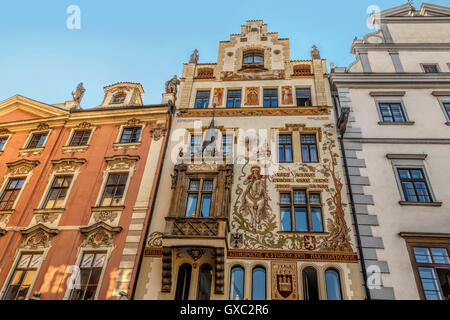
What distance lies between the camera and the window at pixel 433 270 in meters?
11.4

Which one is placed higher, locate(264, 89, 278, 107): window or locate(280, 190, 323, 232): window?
locate(264, 89, 278, 107): window

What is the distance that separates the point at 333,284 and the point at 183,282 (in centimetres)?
567

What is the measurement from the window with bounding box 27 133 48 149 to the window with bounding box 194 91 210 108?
9.03 meters

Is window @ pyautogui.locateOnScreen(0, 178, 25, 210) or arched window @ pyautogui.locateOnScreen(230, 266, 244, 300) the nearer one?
arched window @ pyautogui.locateOnScreen(230, 266, 244, 300)

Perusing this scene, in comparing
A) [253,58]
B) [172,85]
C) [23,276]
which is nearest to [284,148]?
[253,58]

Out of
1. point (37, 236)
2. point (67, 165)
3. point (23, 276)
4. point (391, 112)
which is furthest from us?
point (67, 165)

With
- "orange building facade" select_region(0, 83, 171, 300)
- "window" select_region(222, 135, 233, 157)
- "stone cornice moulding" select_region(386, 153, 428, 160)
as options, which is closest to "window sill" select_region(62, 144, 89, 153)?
"orange building facade" select_region(0, 83, 171, 300)

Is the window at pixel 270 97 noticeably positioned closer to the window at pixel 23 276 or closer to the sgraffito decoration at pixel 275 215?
the sgraffito decoration at pixel 275 215

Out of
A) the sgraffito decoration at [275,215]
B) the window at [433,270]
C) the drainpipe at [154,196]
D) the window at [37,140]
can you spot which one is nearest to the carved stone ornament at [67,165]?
the window at [37,140]

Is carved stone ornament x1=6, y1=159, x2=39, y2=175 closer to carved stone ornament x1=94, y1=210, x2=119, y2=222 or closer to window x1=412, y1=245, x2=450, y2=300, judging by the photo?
carved stone ornament x1=94, y1=210, x2=119, y2=222

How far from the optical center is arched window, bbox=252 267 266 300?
1233 centimetres

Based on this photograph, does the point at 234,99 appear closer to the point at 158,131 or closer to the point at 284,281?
the point at 158,131

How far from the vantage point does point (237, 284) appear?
12.7 m

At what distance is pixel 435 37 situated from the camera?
65.1 feet
